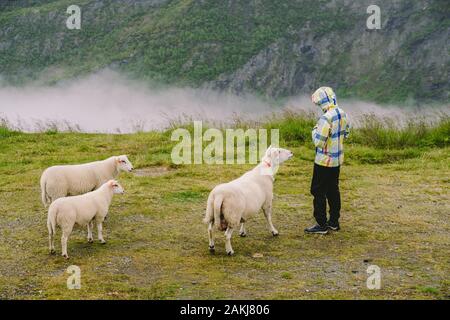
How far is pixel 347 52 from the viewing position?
116000mm

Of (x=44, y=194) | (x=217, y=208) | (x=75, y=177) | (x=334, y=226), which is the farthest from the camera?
(x=75, y=177)

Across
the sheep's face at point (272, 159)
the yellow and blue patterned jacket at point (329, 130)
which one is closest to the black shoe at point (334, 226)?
the yellow and blue patterned jacket at point (329, 130)

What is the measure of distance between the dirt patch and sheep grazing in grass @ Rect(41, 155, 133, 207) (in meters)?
2.95

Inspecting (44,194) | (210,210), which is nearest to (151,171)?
(44,194)

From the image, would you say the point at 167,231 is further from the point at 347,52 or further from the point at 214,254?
the point at 347,52

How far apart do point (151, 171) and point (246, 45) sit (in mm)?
95198

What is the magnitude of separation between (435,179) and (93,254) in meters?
8.27

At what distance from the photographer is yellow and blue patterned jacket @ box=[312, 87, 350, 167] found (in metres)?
9.27

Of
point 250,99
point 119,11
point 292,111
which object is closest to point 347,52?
point 250,99

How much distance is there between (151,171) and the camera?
569 inches

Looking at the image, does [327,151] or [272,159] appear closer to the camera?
[327,151]

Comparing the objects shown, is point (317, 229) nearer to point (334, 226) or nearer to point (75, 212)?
point (334, 226)

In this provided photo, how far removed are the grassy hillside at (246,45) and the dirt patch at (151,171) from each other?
283 ft

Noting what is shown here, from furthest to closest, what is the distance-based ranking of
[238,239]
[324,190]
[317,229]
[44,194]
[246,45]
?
[246,45]
[44,194]
[317,229]
[324,190]
[238,239]
